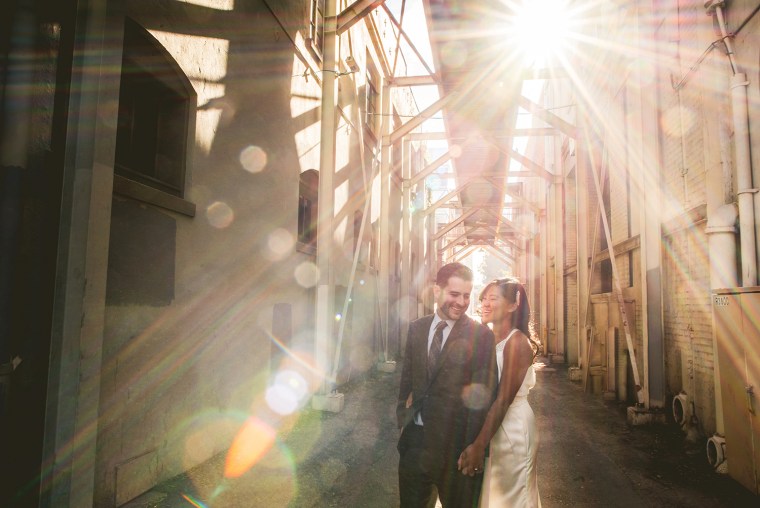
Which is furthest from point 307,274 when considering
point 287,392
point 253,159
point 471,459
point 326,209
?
point 471,459

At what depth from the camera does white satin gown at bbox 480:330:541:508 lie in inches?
103

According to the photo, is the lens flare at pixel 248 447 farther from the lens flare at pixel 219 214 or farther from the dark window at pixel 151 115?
the dark window at pixel 151 115

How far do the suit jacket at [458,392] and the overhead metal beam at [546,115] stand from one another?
8.37 meters

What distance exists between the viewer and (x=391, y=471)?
4.59 m

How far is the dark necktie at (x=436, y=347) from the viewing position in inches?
102

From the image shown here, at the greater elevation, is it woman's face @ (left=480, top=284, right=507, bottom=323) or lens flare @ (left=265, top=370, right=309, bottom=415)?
woman's face @ (left=480, top=284, right=507, bottom=323)

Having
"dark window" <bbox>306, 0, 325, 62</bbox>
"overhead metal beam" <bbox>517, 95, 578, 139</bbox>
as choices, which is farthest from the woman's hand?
"overhead metal beam" <bbox>517, 95, 578, 139</bbox>

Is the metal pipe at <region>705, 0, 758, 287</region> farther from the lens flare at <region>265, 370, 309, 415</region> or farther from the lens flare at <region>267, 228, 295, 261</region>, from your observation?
the lens flare at <region>265, 370, 309, 415</region>

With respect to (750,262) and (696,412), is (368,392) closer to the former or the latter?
(696,412)

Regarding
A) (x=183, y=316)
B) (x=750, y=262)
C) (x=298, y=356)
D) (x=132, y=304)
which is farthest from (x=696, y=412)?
(x=132, y=304)

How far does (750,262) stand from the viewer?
427 centimetres

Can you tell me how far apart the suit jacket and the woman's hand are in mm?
60

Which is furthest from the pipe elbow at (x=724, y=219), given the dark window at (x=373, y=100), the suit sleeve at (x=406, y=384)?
the dark window at (x=373, y=100)

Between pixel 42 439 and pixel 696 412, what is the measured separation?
640 cm
